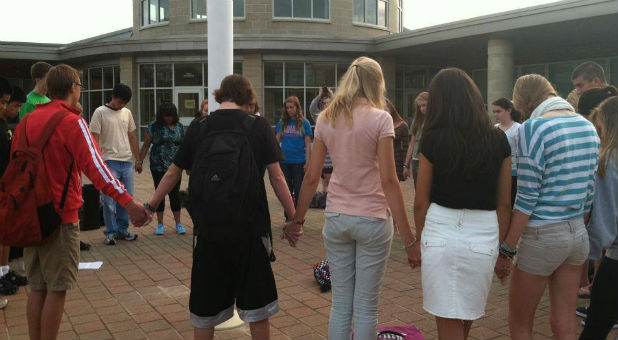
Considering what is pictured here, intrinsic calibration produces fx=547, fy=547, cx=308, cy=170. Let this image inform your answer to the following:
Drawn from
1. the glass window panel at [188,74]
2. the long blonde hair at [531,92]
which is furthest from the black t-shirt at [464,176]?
the glass window panel at [188,74]

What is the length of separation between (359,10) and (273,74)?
17.2 ft

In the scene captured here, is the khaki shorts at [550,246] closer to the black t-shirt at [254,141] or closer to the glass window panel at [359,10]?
the black t-shirt at [254,141]

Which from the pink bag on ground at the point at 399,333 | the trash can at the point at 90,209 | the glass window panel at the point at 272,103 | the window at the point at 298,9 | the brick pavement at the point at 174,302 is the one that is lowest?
the brick pavement at the point at 174,302

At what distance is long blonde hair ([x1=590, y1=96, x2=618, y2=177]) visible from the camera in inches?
139

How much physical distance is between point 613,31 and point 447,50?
5.98 metres

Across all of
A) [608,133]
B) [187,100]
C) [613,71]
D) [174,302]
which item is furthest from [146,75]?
[608,133]

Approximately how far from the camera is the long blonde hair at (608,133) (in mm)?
3539

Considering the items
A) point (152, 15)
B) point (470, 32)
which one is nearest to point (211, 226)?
point (470, 32)

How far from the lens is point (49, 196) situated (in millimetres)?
3404

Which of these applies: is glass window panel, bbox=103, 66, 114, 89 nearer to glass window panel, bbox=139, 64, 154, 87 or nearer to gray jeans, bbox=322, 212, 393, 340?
glass window panel, bbox=139, 64, 154, 87

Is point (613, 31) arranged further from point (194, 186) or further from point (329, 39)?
point (194, 186)

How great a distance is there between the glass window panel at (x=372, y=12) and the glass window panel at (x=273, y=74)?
510cm

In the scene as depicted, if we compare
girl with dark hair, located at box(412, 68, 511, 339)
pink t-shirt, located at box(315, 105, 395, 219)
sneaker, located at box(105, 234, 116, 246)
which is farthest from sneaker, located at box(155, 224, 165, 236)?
girl with dark hair, located at box(412, 68, 511, 339)

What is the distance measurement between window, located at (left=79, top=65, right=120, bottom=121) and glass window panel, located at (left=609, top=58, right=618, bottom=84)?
19.5m
